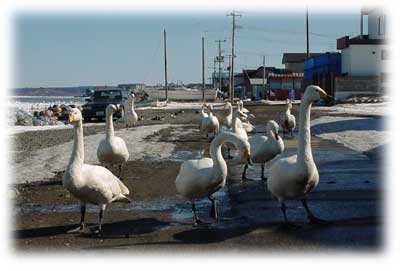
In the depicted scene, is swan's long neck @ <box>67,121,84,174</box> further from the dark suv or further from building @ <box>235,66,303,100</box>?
building @ <box>235,66,303,100</box>

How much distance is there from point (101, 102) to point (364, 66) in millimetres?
29720

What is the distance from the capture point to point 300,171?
7.72m

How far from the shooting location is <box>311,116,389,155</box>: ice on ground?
55.5 ft

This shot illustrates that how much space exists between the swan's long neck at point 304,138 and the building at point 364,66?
45.9 m

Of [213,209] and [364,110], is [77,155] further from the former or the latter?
[364,110]

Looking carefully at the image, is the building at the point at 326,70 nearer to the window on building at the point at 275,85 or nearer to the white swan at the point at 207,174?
the window on building at the point at 275,85

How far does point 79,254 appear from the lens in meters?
6.89

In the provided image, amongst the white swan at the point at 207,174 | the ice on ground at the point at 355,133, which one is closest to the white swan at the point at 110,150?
the white swan at the point at 207,174

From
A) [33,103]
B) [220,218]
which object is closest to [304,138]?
[220,218]

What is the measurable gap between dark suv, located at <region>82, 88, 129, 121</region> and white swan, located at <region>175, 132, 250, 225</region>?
23.7 meters

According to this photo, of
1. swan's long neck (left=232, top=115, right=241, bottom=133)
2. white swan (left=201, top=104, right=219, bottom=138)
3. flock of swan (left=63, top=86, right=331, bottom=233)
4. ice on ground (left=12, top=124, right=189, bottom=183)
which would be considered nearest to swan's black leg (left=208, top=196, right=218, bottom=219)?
flock of swan (left=63, top=86, right=331, bottom=233)

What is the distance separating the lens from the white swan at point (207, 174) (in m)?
8.27

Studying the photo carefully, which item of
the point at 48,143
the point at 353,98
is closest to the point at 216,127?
the point at 48,143

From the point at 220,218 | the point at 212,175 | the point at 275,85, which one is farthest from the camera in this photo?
the point at 275,85
